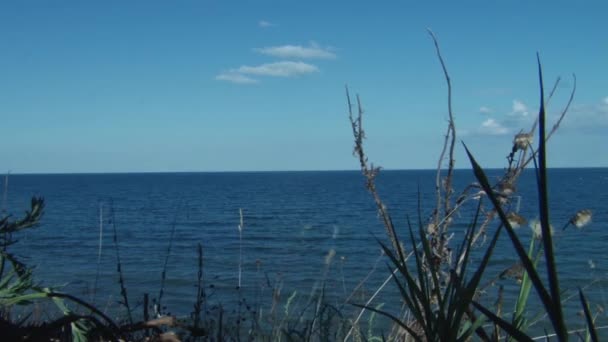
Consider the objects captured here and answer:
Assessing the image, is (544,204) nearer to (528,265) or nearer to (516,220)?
(528,265)

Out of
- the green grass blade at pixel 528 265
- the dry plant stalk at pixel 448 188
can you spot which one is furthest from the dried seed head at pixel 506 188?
the green grass blade at pixel 528 265

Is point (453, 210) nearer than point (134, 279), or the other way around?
point (453, 210)

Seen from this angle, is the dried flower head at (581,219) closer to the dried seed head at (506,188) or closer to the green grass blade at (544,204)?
the dried seed head at (506,188)

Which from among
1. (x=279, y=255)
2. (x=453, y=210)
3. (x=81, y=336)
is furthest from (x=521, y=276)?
(x=279, y=255)

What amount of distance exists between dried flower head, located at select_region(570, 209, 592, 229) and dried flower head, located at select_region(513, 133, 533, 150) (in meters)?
0.25

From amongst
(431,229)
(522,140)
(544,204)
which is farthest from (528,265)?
(431,229)

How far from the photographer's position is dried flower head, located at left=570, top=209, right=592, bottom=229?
76.6 inches

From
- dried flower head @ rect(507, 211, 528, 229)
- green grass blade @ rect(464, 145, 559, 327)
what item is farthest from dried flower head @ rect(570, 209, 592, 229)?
green grass blade @ rect(464, 145, 559, 327)

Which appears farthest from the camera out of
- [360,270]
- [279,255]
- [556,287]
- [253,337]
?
[279,255]

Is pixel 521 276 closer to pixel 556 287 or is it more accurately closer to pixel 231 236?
pixel 556 287

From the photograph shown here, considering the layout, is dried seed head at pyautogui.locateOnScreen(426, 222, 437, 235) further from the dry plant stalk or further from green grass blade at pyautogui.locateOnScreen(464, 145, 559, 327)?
green grass blade at pyautogui.locateOnScreen(464, 145, 559, 327)

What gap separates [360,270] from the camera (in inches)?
651

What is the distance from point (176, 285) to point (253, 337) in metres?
12.3

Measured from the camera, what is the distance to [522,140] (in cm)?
210
